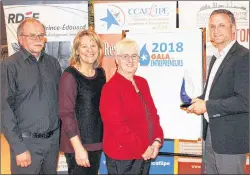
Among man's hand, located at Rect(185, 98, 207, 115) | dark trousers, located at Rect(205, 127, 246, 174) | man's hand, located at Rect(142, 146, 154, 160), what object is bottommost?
dark trousers, located at Rect(205, 127, 246, 174)

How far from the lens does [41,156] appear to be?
2.77 meters

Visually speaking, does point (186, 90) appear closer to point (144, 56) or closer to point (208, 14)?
point (144, 56)

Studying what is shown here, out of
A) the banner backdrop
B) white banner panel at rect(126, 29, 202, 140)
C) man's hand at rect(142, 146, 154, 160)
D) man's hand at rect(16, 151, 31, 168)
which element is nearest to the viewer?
man's hand at rect(142, 146, 154, 160)

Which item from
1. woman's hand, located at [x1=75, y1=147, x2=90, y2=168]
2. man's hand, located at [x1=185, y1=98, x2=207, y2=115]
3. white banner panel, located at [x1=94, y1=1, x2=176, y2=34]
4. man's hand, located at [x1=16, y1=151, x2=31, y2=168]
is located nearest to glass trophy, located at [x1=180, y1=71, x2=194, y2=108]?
man's hand, located at [x1=185, y1=98, x2=207, y2=115]

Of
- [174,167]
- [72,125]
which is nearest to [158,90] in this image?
[174,167]

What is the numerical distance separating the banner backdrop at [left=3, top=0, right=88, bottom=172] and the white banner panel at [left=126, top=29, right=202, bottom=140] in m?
0.67

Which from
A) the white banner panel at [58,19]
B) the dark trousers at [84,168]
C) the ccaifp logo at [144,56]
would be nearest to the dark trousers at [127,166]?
the dark trousers at [84,168]

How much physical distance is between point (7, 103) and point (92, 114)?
714 mm

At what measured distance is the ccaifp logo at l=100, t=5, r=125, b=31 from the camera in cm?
364

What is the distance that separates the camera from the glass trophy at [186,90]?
312 centimetres

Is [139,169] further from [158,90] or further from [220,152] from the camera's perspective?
[158,90]

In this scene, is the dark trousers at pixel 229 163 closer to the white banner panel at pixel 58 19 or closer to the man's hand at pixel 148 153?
the man's hand at pixel 148 153

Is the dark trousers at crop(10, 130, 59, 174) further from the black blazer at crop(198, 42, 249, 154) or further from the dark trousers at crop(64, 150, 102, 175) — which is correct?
the black blazer at crop(198, 42, 249, 154)

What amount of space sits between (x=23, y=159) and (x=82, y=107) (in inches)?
26.9
